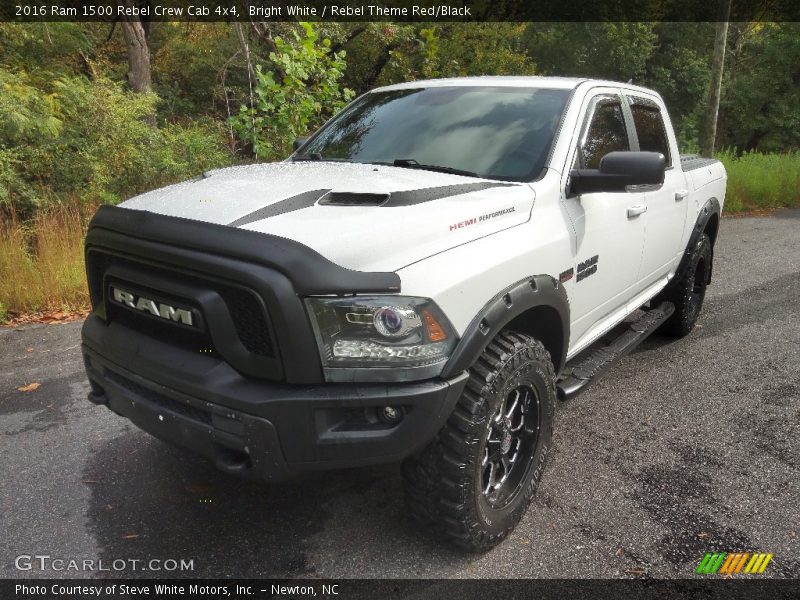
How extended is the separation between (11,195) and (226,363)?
6785 millimetres

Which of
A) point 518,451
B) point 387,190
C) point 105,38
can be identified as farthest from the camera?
point 105,38

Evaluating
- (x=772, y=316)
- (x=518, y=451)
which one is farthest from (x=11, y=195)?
(x=772, y=316)

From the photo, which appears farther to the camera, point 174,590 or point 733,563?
point 733,563

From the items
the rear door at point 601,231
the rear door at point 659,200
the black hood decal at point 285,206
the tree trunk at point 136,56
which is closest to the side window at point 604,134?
the rear door at point 601,231

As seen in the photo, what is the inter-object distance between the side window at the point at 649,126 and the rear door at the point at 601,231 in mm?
234

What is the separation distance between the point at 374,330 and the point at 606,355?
209 centimetres

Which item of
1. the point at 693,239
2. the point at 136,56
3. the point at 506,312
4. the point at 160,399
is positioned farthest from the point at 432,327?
the point at 136,56

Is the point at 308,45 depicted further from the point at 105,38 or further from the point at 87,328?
the point at 105,38

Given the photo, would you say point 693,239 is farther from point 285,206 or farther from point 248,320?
point 248,320

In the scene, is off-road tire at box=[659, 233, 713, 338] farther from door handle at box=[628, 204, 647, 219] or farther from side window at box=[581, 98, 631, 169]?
side window at box=[581, 98, 631, 169]

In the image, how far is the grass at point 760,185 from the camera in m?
13.3

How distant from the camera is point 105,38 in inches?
749

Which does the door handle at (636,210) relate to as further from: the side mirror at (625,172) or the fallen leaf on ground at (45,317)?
the fallen leaf on ground at (45,317)

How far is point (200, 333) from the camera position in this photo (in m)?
2.25
